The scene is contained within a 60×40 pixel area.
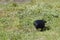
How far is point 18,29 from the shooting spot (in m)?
7.75

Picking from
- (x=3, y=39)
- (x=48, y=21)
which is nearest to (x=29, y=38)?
(x=3, y=39)

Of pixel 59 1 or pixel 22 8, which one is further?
pixel 59 1

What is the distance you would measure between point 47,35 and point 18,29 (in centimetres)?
130

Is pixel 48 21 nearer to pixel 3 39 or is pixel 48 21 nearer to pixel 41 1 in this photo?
pixel 3 39

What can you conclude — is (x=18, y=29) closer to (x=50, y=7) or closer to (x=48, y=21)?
(x=48, y=21)

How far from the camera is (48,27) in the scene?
25.8 feet

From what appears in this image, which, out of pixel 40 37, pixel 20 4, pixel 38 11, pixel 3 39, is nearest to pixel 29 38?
pixel 40 37

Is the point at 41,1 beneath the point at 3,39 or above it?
beneath

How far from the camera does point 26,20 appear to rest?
8609 mm

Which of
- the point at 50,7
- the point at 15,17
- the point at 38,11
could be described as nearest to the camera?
the point at 15,17

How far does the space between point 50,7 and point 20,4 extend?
1760 millimetres

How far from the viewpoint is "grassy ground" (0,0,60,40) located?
22.8 ft

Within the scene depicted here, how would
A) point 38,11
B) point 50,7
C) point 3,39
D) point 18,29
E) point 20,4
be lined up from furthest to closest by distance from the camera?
point 20,4, point 50,7, point 38,11, point 18,29, point 3,39

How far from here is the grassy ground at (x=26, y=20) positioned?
6945mm
